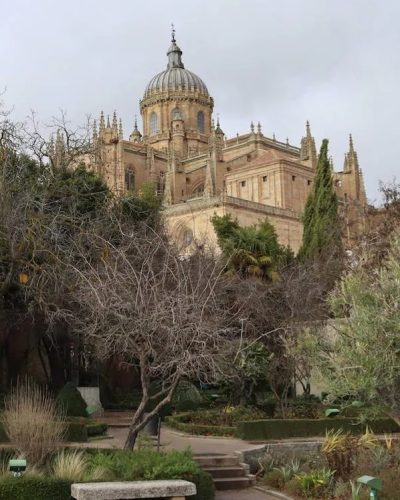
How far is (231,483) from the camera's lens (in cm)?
1345

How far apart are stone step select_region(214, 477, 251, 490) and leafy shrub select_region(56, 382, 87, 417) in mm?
7310

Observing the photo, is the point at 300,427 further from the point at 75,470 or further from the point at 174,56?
the point at 174,56

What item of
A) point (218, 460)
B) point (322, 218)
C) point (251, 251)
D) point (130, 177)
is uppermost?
point (130, 177)

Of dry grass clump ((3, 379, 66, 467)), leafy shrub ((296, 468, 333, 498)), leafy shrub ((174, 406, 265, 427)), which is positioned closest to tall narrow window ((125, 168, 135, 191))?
leafy shrub ((174, 406, 265, 427))

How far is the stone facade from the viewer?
4869 cm

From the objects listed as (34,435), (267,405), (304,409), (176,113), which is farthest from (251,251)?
(176,113)

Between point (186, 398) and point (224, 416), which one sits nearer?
point (224, 416)

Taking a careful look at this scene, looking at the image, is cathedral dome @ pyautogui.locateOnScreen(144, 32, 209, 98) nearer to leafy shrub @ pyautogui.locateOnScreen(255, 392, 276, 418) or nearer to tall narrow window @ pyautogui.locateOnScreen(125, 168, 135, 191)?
tall narrow window @ pyautogui.locateOnScreen(125, 168, 135, 191)

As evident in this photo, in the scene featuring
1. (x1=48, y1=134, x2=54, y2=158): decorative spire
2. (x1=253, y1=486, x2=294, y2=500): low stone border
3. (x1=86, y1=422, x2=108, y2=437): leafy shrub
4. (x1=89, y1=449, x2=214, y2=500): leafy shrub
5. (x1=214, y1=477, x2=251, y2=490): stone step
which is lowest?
(x1=253, y1=486, x2=294, y2=500): low stone border

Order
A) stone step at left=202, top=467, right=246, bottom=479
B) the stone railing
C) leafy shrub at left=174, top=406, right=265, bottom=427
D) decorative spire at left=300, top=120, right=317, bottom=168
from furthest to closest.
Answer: decorative spire at left=300, top=120, right=317, bottom=168
the stone railing
leafy shrub at left=174, top=406, right=265, bottom=427
stone step at left=202, top=467, right=246, bottom=479

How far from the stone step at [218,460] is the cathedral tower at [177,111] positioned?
57.5m

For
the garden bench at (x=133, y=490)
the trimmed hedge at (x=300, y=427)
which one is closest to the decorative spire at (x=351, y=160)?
the trimmed hedge at (x=300, y=427)

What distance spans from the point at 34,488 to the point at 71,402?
401 inches

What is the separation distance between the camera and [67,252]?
61.5 feet
